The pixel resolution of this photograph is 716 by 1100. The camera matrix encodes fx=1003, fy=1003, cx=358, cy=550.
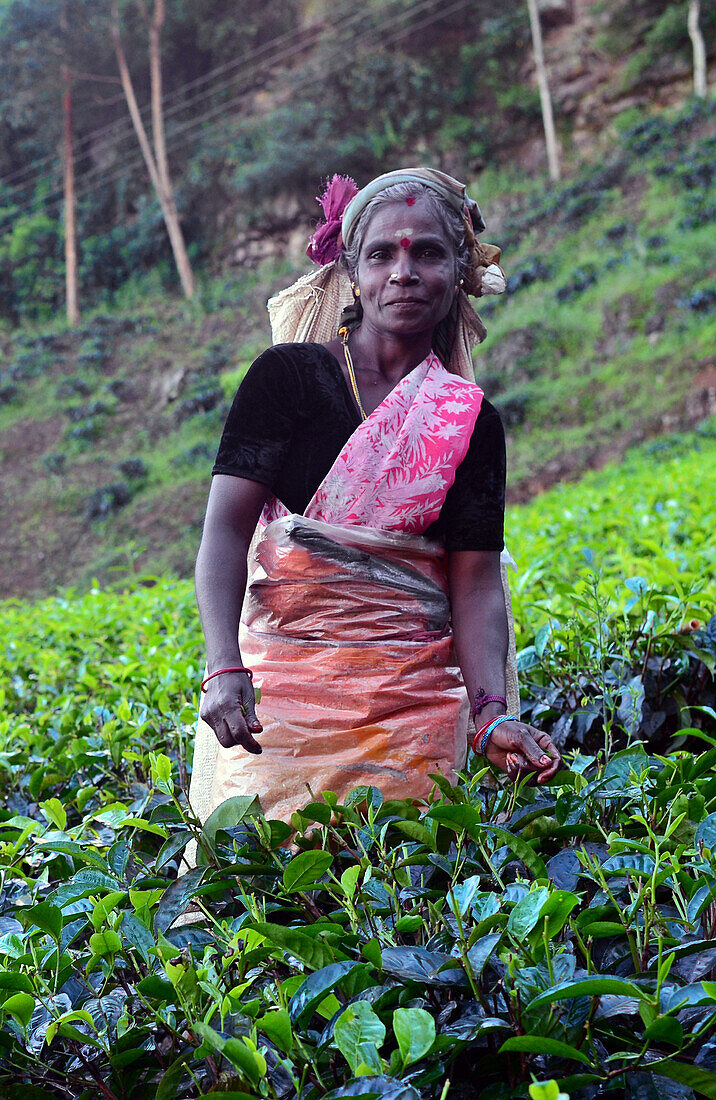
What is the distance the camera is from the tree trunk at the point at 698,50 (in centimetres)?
1648

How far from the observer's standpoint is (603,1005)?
0.84m

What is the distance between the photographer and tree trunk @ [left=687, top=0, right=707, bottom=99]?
1648cm

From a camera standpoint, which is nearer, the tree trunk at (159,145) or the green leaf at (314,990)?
the green leaf at (314,990)

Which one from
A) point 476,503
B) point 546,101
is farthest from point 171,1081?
point 546,101

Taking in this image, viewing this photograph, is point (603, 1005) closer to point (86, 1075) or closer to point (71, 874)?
point (86, 1075)

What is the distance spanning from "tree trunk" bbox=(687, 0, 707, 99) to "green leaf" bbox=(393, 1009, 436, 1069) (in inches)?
730

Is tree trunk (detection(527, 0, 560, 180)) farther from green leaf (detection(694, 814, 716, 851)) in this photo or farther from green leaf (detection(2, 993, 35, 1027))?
green leaf (detection(2, 993, 35, 1027))

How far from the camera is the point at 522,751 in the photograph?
1.47 metres

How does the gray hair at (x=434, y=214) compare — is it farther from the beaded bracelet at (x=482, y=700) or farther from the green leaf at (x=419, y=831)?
the green leaf at (x=419, y=831)

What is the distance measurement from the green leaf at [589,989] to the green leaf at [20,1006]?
43 centimetres

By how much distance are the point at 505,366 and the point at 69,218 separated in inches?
416

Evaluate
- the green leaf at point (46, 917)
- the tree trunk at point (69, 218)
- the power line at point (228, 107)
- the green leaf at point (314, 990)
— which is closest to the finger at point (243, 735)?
the green leaf at point (46, 917)

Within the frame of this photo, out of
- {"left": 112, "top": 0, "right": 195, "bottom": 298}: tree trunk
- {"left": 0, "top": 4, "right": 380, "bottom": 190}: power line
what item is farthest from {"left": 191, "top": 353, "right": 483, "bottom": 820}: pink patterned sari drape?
{"left": 0, "top": 4, "right": 380, "bottom": 190}: power line

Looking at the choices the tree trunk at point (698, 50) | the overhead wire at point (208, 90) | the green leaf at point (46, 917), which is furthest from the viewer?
the overhead wire at point (208, 90)
